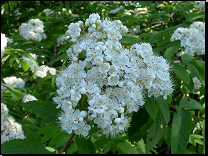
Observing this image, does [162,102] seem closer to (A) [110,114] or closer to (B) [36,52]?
(A) [110,114]

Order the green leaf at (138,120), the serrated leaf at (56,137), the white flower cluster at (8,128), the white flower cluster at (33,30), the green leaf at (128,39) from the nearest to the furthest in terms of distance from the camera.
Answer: the green leaf at (138,120)
the green leaf at (128,39)
the serrated leaf at (56,137)
the white flower cluster at (8,128)
the white flower cluster at (33,30)

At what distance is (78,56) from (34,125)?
1560 mm

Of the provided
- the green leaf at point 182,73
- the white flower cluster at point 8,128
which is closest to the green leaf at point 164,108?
the green leaf at point 182,73

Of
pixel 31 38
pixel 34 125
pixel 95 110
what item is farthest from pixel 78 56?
pixel 31 38

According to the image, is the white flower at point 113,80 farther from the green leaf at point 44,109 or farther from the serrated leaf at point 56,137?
the serrated leaf at point 56,137

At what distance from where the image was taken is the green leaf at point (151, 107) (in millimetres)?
1342

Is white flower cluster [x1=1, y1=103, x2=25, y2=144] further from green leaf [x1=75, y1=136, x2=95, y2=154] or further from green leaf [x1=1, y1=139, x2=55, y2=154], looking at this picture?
green leaf [x1=75, y1=136, x2=95, y2=154]

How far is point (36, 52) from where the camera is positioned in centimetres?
383

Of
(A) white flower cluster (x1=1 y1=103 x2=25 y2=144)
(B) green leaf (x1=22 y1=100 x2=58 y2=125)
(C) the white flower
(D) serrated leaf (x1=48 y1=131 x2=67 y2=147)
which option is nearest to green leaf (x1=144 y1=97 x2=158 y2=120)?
(C) the white flower

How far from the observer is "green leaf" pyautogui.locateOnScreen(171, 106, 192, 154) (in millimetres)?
1348

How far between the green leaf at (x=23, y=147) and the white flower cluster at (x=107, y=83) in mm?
274

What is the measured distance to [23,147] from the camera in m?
1.41

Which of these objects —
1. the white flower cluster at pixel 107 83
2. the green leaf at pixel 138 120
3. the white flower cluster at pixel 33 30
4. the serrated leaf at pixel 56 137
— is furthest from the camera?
the white flower cluster at pixel 33 30

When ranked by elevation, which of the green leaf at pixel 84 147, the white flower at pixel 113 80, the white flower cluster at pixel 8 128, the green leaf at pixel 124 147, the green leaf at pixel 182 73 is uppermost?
the white flower at pixel 113 80
